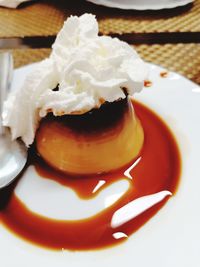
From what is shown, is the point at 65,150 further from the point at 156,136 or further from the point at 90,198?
the point at 156,136

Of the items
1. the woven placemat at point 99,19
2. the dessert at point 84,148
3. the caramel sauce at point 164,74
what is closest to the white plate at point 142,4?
the woven placemat at point 99,19

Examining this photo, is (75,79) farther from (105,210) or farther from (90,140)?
(105,210)

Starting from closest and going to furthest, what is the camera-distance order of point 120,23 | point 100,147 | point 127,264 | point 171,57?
point 127,264, point 100,147, point 171,57, point 120,23

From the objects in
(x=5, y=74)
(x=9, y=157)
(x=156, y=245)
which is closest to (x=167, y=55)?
(x=5, y=74)

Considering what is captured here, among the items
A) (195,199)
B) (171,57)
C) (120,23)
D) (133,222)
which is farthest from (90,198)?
(120,23)

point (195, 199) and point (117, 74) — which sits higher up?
point (117, 74)

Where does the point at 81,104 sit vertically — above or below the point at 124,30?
above

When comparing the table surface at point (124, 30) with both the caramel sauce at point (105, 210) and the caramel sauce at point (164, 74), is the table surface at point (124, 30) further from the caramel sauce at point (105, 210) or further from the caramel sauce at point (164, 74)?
the caramel sauce at point (105, 210)
